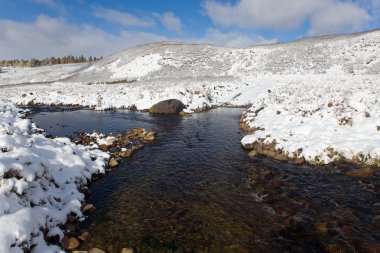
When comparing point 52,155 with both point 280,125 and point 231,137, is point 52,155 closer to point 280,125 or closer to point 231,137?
point 231,137

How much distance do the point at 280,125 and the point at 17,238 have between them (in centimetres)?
1811

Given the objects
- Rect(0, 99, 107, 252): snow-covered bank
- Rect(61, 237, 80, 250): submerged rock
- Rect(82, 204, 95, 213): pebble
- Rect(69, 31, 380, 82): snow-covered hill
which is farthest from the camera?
Rect(69, 31, 380, 82): snow-covered hill

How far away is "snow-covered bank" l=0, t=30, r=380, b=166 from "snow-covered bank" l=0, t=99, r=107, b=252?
1185 centimetres

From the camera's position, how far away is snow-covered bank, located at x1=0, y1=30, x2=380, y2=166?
1777 centimetres

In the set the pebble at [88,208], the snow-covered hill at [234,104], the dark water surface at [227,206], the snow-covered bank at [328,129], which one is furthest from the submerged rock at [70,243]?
the snow-covered bank at [328,129]

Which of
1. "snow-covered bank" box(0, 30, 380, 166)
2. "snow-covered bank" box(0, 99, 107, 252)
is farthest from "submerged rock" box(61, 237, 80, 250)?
"snow-covered bank" box(0, 30, 380, 166)

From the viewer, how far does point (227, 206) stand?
11.6 metres

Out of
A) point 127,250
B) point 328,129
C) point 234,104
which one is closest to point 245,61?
point 234,104

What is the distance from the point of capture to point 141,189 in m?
13.4

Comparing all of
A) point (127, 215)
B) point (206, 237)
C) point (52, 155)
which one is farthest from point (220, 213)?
point (52, 155)

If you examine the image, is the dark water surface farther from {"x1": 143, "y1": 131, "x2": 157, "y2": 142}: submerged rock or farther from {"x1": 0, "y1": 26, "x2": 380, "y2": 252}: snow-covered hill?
{"x1": 143, "y1": 131, "x2": 157, "y2": 142}: submerged rock

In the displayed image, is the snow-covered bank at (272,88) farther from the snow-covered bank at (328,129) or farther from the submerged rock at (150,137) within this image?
the submerged rock at (150,137)

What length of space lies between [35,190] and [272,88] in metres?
37.0

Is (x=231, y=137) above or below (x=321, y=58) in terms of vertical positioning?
below
